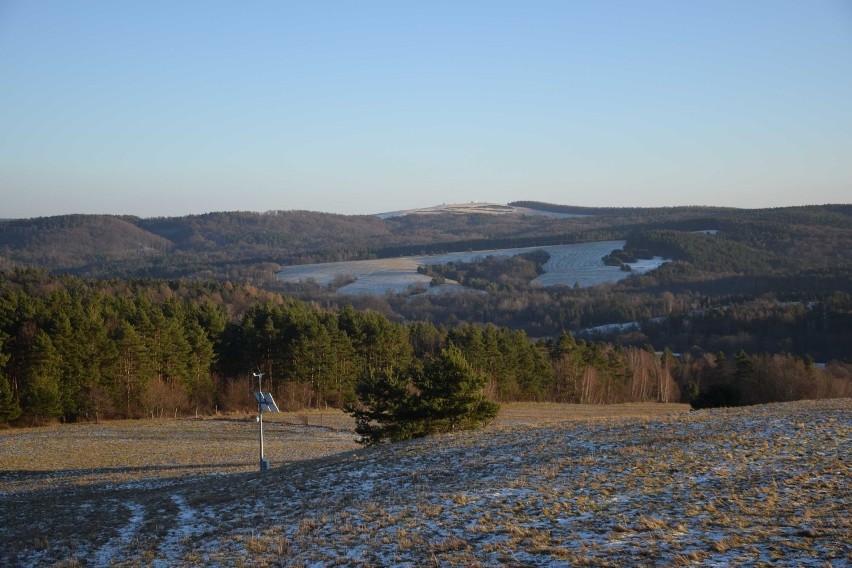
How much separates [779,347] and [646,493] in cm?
10684

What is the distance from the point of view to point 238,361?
214 ft

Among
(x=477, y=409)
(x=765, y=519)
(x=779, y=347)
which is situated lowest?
(x=779, y=347)

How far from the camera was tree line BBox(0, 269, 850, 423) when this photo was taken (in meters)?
51.3

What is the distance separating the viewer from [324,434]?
4572 cm

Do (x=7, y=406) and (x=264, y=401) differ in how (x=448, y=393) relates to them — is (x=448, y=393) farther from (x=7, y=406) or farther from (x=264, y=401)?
(x=7, y=406)

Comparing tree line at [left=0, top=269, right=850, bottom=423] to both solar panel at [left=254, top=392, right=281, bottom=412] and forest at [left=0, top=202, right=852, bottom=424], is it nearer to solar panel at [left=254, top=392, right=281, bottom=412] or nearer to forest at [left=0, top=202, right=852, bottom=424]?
forest at [left=0, top=202, right=852, bottom=424]

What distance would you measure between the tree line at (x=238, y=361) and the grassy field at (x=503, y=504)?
40.6ft

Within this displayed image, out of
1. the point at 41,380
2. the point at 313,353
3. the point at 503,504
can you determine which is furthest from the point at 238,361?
the point at 503,504

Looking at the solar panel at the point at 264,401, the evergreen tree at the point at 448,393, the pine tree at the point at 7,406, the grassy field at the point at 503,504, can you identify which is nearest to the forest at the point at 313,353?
the pine tree at the point at 7,406

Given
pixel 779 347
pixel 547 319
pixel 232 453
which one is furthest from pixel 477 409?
pixel 547 319

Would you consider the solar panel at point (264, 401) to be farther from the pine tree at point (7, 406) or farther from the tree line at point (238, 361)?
the pine tree at point (7, 406)

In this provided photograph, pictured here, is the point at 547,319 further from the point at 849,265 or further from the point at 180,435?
the point at 180,435

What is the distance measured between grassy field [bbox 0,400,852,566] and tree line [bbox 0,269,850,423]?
12.4 metres

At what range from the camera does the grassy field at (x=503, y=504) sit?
1162 cm
